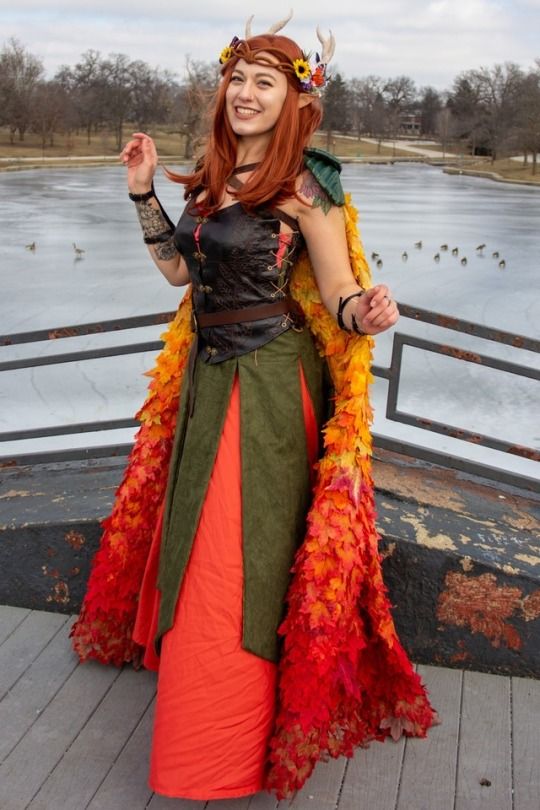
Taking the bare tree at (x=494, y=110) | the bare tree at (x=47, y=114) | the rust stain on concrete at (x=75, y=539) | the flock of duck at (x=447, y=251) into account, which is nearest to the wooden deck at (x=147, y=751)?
the rust stain on concrete at (x=75, y=539)

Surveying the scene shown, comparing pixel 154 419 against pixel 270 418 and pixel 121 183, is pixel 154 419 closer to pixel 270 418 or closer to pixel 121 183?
pixel 270 418

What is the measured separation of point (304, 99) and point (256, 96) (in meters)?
0.12

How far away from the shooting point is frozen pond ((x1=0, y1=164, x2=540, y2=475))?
13.4ft

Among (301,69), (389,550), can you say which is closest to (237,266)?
(301,69)

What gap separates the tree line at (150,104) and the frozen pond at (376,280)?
407 inches

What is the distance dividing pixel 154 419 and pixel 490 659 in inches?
42.9

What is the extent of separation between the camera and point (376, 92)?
1957 inches

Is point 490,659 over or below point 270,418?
below

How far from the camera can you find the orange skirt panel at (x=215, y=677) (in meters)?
2.06

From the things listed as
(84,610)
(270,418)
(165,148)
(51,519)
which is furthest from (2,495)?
(165,148)

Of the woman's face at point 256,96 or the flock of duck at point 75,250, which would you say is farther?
the flock of duck at point 75,250

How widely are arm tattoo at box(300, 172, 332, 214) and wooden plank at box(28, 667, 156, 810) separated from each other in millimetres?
1311

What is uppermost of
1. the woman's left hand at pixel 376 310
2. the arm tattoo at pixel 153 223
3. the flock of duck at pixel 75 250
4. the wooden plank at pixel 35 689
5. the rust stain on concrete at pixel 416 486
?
the arm tattoo at pixel 153 223

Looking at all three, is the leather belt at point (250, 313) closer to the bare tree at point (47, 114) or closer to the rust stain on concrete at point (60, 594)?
the rust stain on concrete at point (60, 594)
